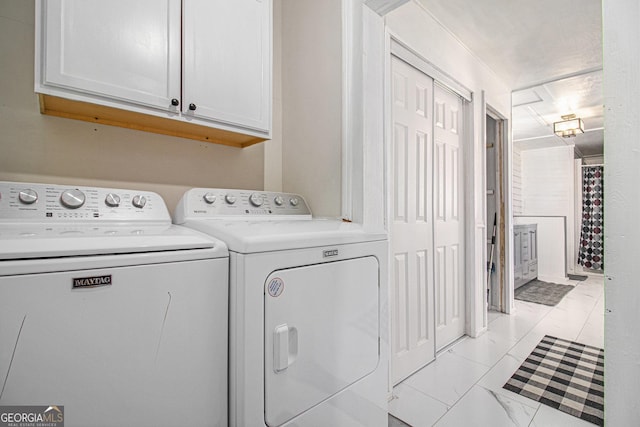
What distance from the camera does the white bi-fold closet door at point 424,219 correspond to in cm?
204

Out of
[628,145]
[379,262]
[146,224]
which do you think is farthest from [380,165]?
[146,224]

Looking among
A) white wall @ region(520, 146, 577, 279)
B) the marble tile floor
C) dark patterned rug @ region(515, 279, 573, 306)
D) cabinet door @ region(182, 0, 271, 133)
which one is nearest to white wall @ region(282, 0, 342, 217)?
cabinet door @ region(182, 0, 271, 133)

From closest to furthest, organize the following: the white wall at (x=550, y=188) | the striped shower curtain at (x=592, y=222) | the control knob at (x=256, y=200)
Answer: the control knob at (x=256, y=200) → the striped shower curtain at (x=592, y=222) → the white wall at (x=550, y=188)

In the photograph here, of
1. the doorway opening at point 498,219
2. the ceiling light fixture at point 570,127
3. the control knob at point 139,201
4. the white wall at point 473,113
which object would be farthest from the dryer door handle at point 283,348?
the ceiling light fixture at point 570,127

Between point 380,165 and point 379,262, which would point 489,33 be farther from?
point 379,262

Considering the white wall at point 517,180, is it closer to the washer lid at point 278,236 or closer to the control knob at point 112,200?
the washer lid at point 278,236

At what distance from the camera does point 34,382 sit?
65 centimetres

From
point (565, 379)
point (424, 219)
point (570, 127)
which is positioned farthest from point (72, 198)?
point (570, 127)

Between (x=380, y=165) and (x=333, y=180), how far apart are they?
10.3 inches

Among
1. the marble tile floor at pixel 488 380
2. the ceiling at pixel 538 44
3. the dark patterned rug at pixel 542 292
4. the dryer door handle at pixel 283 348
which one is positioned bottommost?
the marble tile floor at pixel 488 380

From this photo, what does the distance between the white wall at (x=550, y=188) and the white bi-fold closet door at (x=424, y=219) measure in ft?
13.4

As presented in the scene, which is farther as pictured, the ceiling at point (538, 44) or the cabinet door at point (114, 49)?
the ceiling at point (538, 44)

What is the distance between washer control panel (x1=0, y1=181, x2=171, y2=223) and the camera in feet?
3.31

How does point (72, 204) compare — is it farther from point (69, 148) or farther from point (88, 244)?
point (88, 244)
